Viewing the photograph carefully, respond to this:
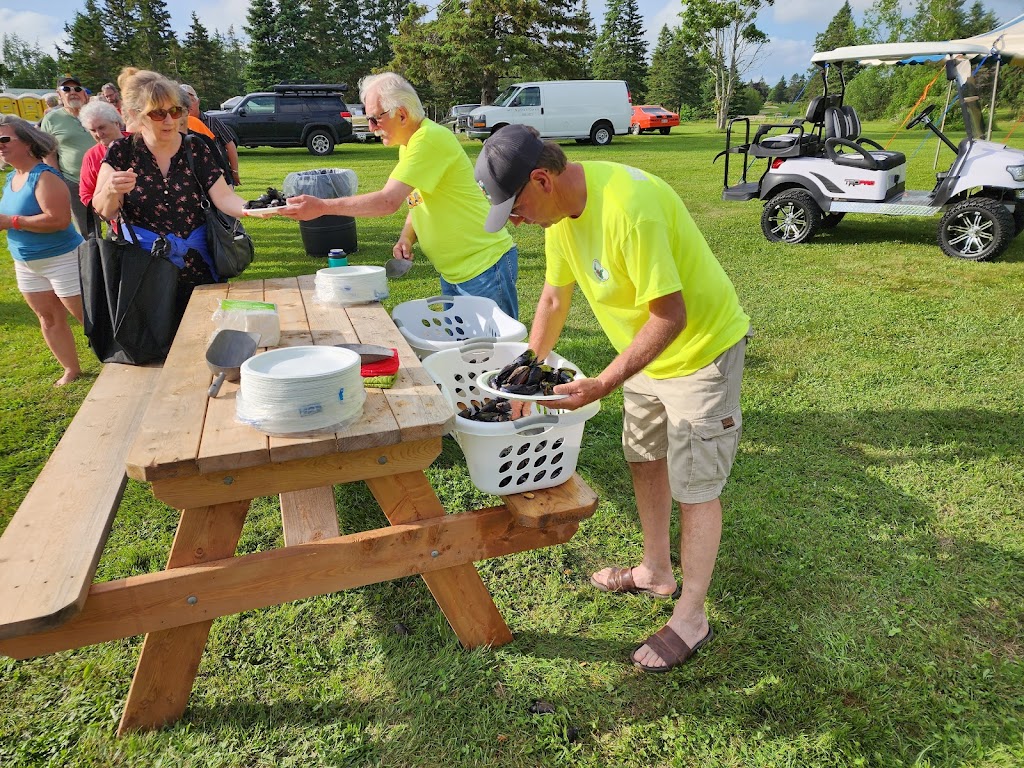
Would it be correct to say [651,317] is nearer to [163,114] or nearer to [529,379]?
[529,379]

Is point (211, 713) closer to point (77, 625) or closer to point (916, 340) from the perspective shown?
point (77, 625)

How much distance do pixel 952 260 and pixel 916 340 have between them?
312cm

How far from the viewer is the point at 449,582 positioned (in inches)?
94.0

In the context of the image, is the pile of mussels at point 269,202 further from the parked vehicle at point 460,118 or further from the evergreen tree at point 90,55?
the evergreen tree at point 90,55

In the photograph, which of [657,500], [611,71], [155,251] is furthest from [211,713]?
[611,71]

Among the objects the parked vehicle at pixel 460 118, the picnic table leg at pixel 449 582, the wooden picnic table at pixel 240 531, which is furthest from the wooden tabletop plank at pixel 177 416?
the parked vehicle at pixel 460 118

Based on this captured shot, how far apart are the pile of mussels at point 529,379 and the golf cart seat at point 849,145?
24.2ft

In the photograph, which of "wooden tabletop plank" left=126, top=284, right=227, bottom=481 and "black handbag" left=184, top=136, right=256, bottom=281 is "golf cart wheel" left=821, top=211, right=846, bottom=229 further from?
"wooden tabletop plank" left=126, top=284, right=227, bottom=481

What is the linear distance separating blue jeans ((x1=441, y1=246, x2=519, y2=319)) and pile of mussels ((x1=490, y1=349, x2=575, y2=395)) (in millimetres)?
1379

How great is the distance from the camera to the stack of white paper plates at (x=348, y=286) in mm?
3385

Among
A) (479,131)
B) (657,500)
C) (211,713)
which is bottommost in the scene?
(211,713)

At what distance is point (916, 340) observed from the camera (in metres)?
5.46

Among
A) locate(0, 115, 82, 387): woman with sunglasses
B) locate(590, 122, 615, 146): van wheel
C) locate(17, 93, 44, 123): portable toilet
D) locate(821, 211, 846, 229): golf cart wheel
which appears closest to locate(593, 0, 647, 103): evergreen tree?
locate(590, 122, 615, 146): van wheel

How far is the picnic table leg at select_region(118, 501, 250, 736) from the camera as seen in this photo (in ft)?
6.66
